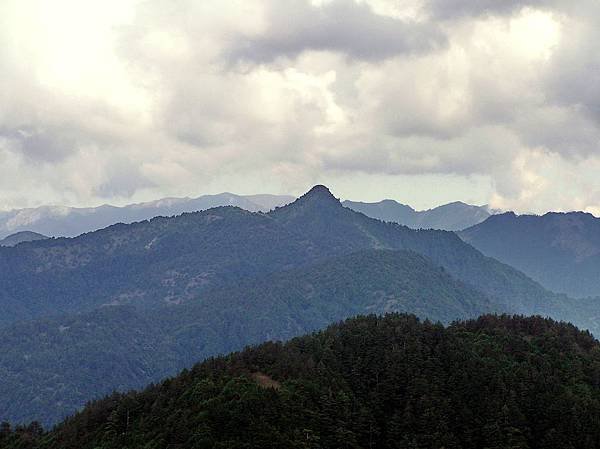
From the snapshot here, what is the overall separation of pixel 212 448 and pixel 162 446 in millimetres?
18407

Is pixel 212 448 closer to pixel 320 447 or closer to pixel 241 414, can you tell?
pixel 241 414

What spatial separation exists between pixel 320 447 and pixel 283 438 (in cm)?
1204

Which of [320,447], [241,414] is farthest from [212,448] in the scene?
[320,447]

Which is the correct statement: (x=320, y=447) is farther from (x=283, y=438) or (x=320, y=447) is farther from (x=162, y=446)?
(x=162, y=446)

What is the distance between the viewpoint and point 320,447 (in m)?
197

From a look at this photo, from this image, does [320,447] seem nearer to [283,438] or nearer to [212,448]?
[283,438]

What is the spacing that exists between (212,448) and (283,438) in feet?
62.2

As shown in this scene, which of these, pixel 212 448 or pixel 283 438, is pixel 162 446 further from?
pixel 283 438

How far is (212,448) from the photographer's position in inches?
7436

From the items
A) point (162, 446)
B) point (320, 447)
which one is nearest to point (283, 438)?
point (320, 447)

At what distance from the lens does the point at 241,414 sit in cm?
19925

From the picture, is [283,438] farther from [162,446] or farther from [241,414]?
[162,446]

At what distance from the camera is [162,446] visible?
199000mm
